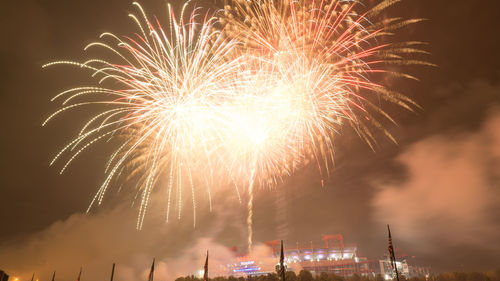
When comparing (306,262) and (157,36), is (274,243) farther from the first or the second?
(157,36)

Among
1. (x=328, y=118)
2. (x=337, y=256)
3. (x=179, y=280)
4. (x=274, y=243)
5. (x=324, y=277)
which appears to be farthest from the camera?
(x=274, y=243)

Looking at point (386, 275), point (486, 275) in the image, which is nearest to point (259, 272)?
point (386, 275)

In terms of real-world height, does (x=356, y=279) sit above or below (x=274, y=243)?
below

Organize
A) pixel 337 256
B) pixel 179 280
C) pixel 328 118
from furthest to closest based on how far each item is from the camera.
A: pixel 337 256
pixel 179 280
pixel 328 118

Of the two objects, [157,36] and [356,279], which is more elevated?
[157,36]

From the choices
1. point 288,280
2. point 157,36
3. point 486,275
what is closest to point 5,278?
point 157,36

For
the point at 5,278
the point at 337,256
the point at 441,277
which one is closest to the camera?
the point at 5,278

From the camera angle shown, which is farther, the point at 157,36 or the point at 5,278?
the point at 5,278

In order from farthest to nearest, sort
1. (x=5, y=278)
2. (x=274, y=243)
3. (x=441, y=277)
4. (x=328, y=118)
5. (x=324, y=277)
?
(x=274, y=243) < (x=441, y=277) < (x=324, y=277) < (x=5, y=278) < (x=328, y=118)

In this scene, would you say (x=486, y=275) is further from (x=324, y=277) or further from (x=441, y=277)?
(x=324, y=277)
